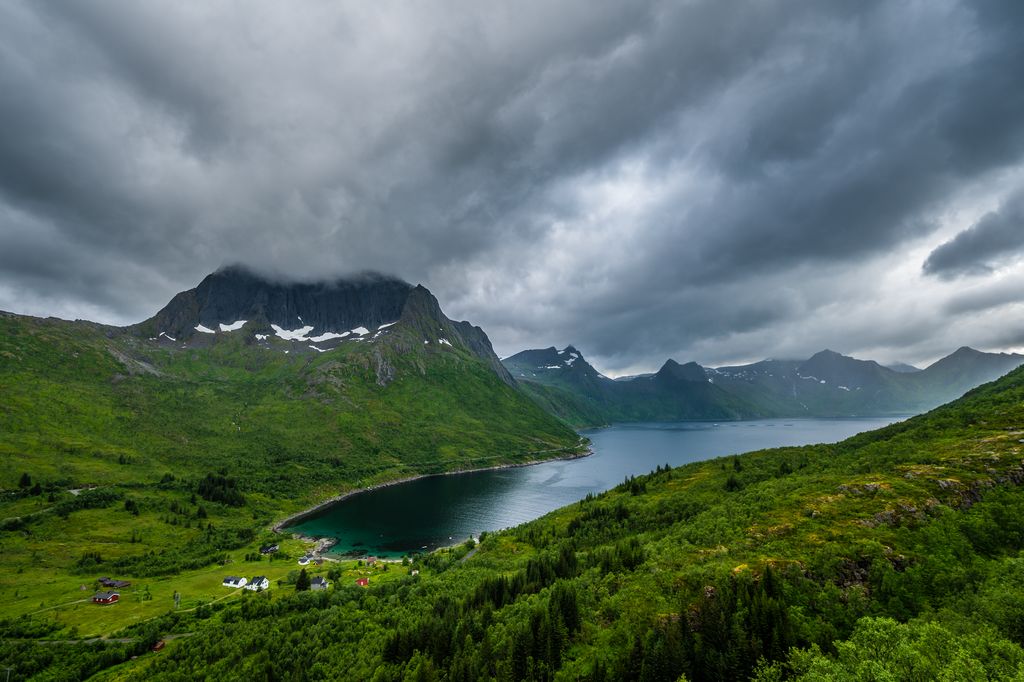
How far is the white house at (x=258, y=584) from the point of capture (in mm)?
89175

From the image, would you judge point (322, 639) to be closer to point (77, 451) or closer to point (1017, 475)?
point (1017, 475)

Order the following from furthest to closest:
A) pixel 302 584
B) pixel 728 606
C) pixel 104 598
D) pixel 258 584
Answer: pixel 258 584 < pixel 302 584 < pixel 104 598 < pixel 728 606

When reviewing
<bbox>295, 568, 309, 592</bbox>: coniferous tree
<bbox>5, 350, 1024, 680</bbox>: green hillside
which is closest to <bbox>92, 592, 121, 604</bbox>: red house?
<bbox>5, 350, 1024, 680</bbox>: green hillside

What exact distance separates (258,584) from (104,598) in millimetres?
26066

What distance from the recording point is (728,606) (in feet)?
146

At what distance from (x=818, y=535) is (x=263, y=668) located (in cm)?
7135

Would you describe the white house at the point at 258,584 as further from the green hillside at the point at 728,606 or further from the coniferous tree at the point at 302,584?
the green hillside at the point at 728,606

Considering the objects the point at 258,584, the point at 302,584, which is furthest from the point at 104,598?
the point at 302,584

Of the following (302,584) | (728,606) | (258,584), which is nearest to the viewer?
(728,606)

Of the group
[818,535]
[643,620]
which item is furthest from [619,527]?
[643,620]

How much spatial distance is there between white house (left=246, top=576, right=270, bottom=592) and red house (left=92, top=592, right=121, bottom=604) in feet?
74.3

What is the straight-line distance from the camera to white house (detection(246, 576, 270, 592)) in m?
89.2

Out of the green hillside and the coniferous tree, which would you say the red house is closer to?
the green hillside

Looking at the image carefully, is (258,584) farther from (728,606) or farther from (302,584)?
(728,606)
